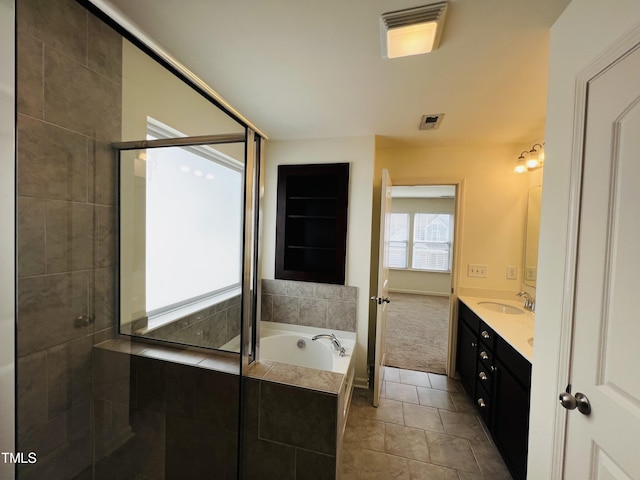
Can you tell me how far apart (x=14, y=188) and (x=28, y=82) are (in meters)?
0.39

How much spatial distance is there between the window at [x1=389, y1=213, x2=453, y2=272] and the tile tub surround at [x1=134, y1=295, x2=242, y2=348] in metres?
5.65

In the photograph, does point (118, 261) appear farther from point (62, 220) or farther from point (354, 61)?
point (354, 61)

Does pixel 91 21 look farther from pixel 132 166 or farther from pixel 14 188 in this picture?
pixel 14 188

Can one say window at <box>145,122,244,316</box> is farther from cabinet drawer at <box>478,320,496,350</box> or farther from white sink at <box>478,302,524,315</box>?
white sink at <box>478,302,524,315</box>

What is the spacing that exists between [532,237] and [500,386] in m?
1.44

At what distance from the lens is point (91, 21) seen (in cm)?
108

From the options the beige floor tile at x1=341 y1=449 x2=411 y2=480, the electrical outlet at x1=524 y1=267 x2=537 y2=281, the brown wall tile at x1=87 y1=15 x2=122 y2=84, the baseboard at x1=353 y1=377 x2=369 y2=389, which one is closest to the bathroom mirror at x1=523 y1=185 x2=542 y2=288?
the electrical outlet at x1=524 y1=267 x2=537 y2=281

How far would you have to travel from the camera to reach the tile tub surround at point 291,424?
114 centimetres

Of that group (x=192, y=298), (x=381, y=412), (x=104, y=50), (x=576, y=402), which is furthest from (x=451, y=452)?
(x=104, y=50)

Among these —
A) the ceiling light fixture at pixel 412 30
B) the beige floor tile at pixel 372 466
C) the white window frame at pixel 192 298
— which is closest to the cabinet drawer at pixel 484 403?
the beige floor tile at pixel 372 466

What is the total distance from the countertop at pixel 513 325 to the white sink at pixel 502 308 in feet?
0.12

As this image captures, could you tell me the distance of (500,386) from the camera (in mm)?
1715

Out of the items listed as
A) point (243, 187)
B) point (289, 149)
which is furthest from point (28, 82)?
point (289, 149)

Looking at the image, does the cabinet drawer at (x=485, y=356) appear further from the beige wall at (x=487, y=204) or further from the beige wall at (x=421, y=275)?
the beige wall at (x=421, y=275)
